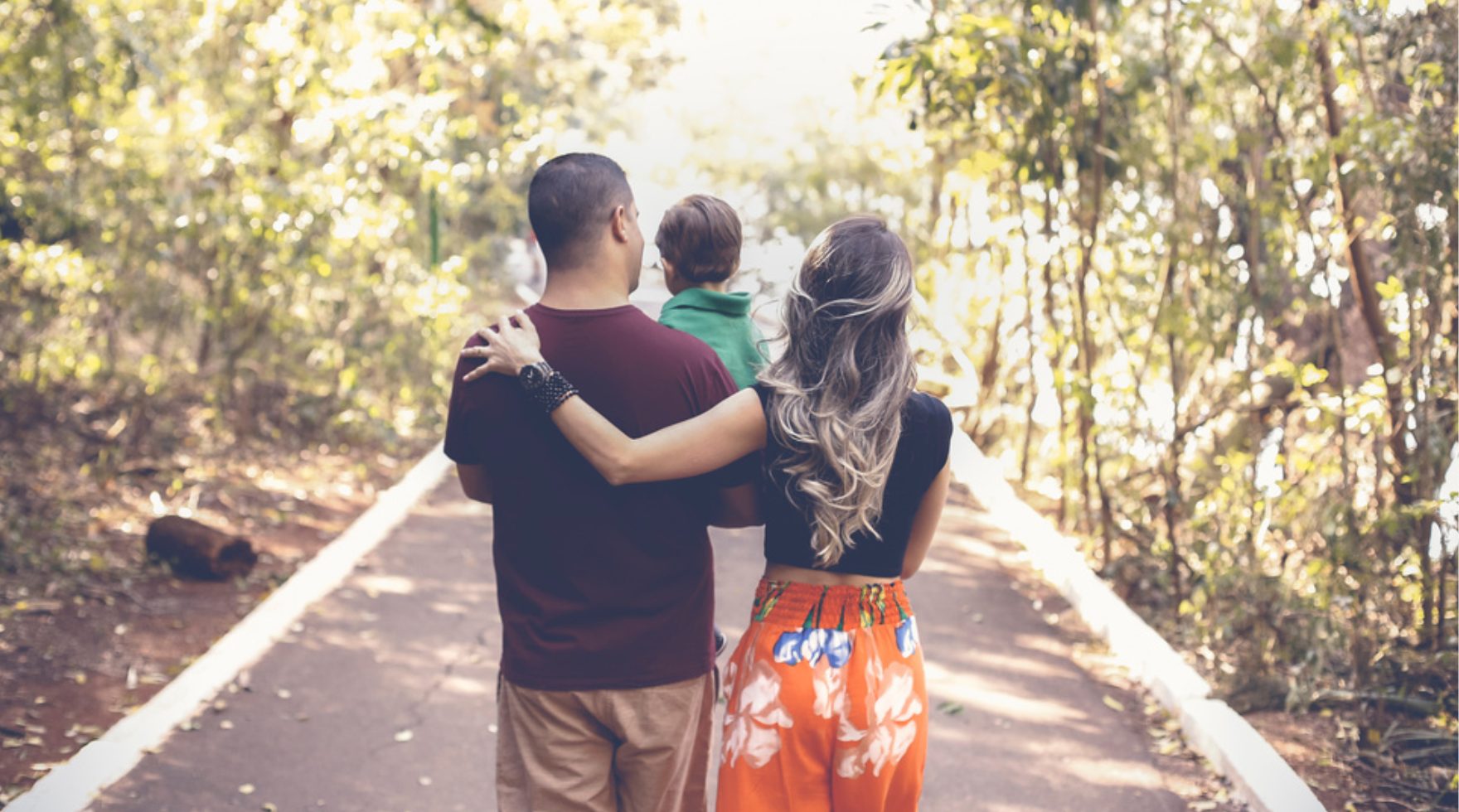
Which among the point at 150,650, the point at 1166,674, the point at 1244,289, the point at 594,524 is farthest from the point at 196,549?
the point at 1244,289

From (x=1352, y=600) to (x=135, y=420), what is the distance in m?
7.91

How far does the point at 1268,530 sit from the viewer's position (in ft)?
23.3

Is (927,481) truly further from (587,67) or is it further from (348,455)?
(587,67)

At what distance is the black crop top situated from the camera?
9.67 feet

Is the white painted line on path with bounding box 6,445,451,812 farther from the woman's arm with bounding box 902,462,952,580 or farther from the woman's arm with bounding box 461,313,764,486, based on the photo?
the woman's arm with bounding box 902,462,952,580

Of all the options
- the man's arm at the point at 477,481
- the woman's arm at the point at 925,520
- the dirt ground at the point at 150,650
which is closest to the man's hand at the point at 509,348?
the man's arm at the point at 477,481

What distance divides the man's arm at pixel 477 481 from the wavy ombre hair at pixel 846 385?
63cm

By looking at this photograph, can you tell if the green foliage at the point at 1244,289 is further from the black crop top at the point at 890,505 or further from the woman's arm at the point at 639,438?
the woman's arm at the point at 639,438

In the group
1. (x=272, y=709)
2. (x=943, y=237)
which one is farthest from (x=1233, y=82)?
(x=272, y=709)

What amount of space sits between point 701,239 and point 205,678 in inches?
142

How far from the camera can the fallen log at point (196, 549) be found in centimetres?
776

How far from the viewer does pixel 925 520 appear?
309cm

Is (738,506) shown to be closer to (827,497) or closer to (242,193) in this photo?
(827,497)

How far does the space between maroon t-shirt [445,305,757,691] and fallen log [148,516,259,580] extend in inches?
213
